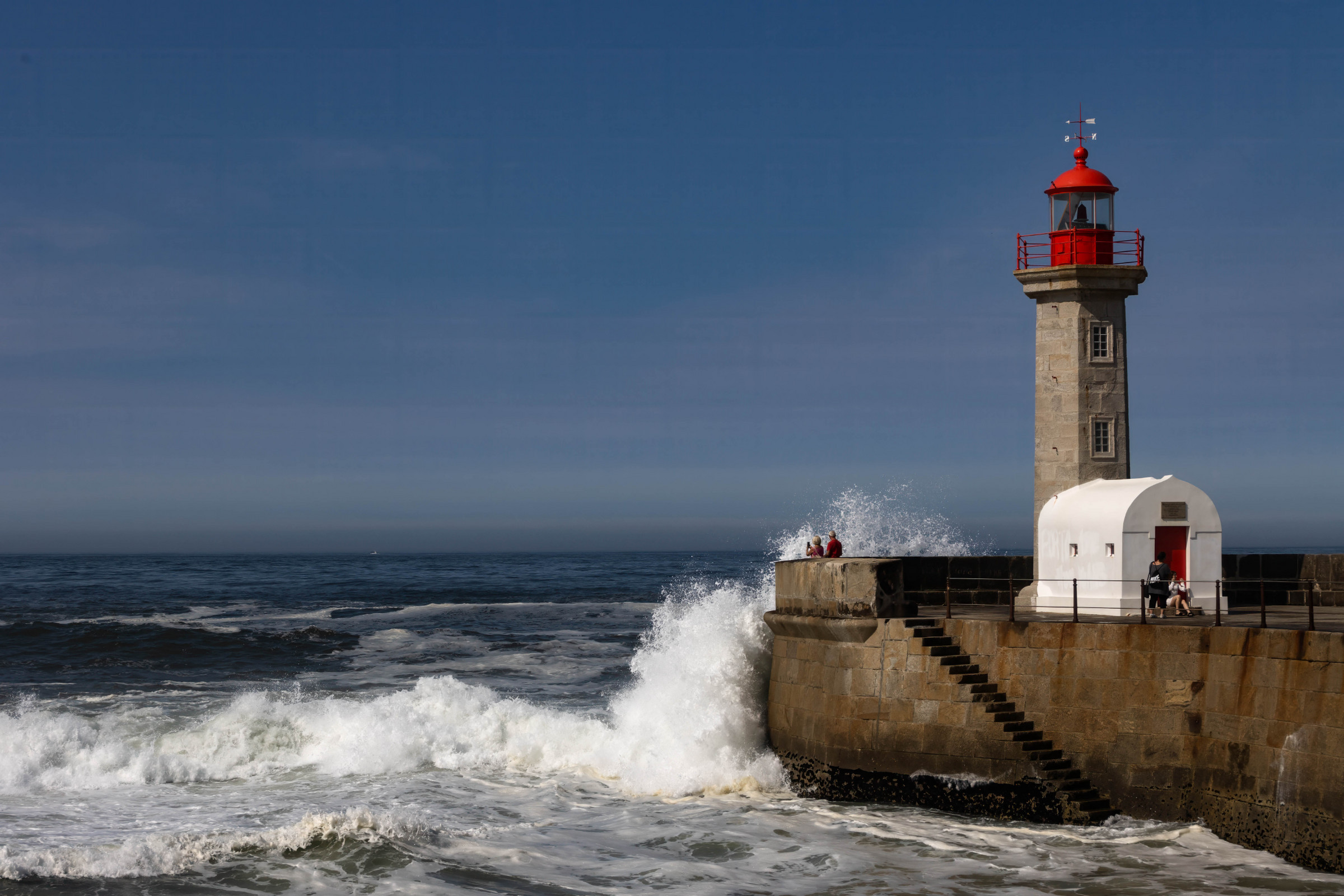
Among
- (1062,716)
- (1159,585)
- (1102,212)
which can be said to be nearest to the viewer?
(1062,716)

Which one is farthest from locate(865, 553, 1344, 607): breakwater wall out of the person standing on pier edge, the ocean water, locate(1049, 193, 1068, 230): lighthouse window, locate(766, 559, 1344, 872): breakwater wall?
locate(1049, 193, 1068, 230): lighthouse window

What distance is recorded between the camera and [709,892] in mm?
9047

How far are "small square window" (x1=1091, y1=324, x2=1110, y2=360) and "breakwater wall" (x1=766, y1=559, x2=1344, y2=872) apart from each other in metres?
4.99

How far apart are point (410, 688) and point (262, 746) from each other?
5.51 metres

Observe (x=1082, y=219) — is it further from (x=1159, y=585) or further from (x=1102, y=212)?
(x=1159, y=585)

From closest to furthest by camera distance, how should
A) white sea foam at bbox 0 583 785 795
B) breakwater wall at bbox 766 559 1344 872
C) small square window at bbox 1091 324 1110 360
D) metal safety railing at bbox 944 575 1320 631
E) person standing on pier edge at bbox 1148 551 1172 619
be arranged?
breakwater wall at bbox 766 559 1344 872 → metal safety railing at bbox 944 575 1320 631 → person standing on pier edge at bbox 1148 551 1172 619 → white sea foam at bbox 0 583 785 795 → small square window at bbox 1091 324 1110 360

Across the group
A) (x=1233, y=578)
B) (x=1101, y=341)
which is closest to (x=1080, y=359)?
(x=1101, y=341)

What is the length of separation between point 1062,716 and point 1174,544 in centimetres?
333

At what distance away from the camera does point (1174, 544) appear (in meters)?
13.0

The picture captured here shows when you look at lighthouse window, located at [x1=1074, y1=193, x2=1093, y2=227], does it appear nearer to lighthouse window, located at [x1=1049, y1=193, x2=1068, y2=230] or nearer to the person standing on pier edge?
lighthouse window, located at [x1=1049, y1=193, x2=1068, y2=230]

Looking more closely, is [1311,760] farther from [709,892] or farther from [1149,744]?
[709,892]

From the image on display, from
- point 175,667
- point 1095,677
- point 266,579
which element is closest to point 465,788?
point 1095,677

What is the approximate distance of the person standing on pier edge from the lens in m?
12.3

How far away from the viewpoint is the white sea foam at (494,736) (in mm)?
12906
